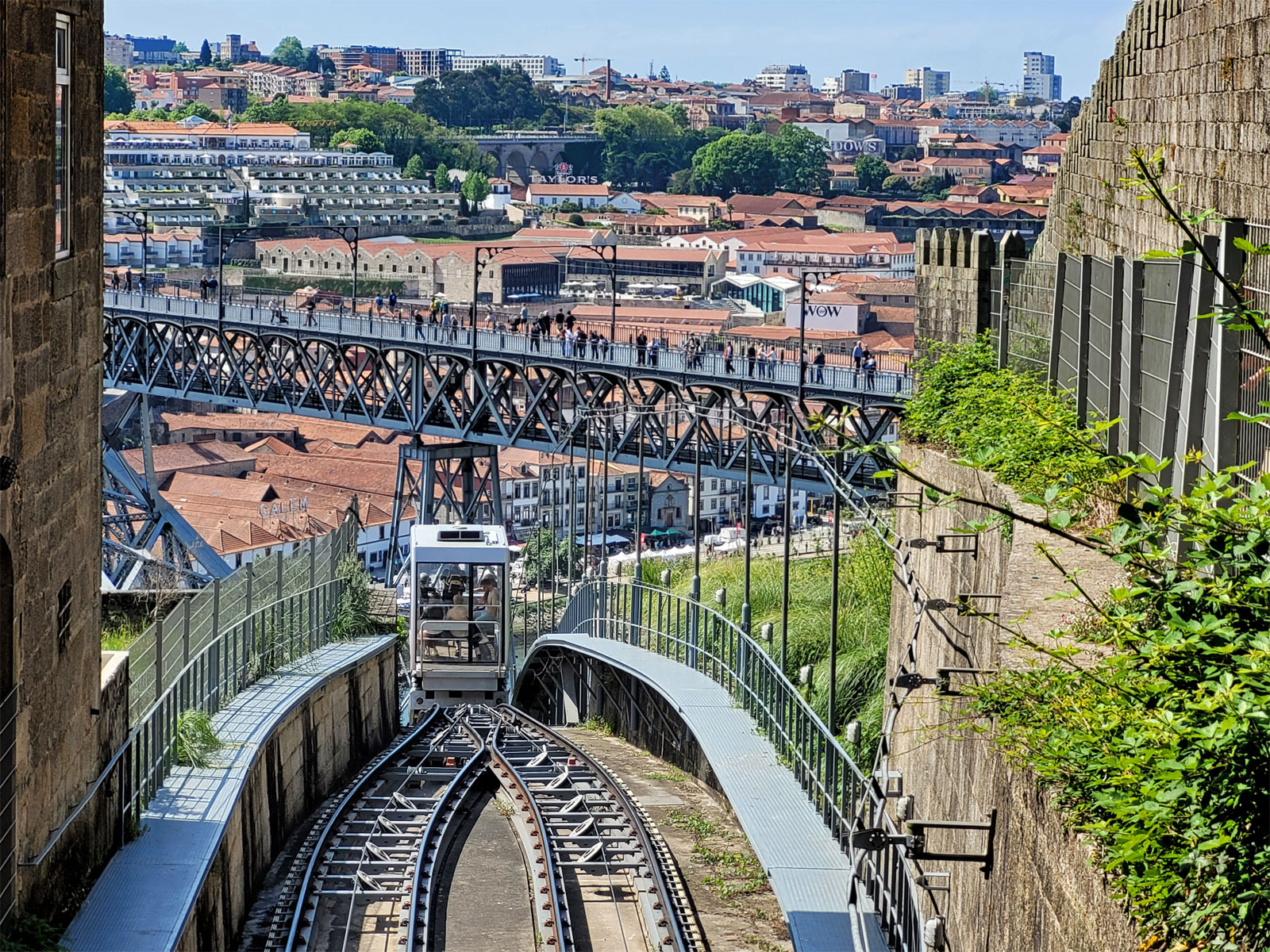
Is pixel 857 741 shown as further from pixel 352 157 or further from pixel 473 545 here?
pixel 352 157

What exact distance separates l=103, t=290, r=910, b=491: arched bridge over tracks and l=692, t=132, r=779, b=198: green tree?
460 ft

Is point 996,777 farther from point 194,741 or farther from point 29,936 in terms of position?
point 194,741

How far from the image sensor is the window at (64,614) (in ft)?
27.4

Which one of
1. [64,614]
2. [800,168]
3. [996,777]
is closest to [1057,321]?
[996,777]

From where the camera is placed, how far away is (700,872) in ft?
39.0

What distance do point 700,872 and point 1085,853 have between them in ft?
21.7

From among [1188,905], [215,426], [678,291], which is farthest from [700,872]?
[678,291]

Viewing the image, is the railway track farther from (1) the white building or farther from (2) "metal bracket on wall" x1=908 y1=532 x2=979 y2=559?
(1) the white building

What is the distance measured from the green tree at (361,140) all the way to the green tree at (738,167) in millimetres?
33047

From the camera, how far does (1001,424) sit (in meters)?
11.0

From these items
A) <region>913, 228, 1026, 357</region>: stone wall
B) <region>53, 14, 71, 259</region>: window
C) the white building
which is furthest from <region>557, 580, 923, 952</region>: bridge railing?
the white building

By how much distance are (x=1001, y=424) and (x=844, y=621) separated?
20.8ft

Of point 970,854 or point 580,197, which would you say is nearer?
point 970,854

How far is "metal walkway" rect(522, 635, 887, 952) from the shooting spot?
8.75 meters
